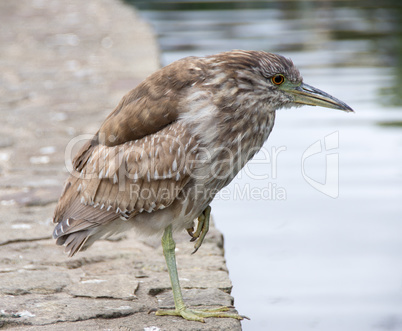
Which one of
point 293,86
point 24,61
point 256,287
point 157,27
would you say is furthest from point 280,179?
point 157,27

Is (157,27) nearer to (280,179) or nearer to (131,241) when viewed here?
(280,179)

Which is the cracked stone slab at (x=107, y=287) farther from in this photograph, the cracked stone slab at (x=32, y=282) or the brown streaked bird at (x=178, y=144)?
the brown streaked bird at (x=178, y=144)

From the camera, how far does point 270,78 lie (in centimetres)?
438

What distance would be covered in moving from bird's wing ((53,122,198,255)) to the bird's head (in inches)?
18.6

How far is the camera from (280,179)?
7.57 metres

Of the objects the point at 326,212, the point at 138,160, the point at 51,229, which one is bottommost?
the point at 51,229

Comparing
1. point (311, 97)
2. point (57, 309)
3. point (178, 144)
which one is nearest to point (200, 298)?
point (57, 309)

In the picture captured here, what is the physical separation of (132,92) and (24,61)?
718 cm

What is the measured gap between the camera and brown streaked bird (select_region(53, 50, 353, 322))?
165 inches

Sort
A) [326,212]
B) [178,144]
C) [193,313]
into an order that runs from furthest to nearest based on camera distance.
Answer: [326,212], [193,313], [178,144]

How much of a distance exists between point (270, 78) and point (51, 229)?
2237 millimetres

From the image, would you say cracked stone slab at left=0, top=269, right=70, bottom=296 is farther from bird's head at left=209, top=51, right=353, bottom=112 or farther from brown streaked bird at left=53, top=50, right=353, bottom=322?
bird's head at left=209, top=51, right=353, bottom=112

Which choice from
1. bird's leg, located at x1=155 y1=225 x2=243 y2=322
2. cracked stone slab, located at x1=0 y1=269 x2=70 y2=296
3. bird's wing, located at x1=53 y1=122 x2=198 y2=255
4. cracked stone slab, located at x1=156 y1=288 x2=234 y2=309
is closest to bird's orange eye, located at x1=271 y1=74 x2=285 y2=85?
bird's wing, located at x1=53 y1=122 x2=198 y2=255

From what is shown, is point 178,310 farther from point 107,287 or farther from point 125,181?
point 125,181
